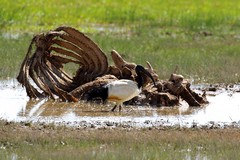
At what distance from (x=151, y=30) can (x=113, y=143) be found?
45.6 ft

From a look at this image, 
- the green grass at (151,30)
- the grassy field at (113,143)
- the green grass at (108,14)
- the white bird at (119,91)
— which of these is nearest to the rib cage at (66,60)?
the white bird at (119,91)

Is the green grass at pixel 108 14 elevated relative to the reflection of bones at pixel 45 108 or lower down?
elevated

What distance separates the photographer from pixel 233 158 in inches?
339

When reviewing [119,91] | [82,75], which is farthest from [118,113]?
[82,75]

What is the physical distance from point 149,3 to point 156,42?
11666mm

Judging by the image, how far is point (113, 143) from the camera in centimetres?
938

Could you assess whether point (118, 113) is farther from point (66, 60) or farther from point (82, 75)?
point (66, 60)

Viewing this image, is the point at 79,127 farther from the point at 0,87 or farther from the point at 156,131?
the point at 0,87

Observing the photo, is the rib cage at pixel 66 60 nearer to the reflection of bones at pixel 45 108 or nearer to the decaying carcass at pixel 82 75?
the decaying carcass at pixel 82 75

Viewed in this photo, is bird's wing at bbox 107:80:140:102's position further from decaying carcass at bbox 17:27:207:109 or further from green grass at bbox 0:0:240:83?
green grass at bbox 0:0:240:83

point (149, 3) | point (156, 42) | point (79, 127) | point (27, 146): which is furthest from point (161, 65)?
point (149, 3)

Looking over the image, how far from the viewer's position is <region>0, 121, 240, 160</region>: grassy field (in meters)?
8.70

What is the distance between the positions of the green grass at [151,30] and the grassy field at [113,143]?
5263mm

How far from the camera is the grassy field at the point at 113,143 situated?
28.5ft
